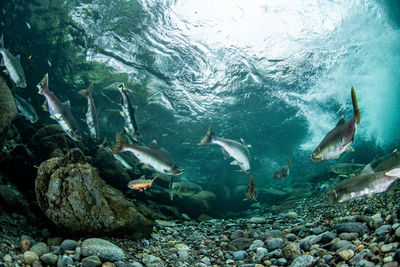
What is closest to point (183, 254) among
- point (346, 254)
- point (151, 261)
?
point (151, 261)

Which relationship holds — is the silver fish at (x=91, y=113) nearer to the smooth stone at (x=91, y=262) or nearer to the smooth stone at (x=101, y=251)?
the smooth stone at (x=101, y=251)

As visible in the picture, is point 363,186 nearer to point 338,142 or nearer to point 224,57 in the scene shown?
point 338,142

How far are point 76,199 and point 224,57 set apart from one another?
1166cm

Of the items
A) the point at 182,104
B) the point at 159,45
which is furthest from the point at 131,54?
the point at 182,104

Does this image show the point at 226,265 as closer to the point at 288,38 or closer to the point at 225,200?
the point at 288,38

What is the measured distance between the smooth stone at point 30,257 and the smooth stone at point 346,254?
12.9ft

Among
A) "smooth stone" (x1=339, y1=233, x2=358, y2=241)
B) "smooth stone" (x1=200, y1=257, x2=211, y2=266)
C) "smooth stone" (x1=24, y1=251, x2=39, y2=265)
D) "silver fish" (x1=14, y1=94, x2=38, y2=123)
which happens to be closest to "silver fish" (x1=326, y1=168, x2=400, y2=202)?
"smooth stone" (x1=339, y1=233, x2=358, y2=241)

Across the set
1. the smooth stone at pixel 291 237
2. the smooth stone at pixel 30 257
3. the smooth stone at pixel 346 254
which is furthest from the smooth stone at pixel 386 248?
the smooth stone at pixel 30 257

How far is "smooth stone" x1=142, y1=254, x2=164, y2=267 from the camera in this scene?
3.30 metres

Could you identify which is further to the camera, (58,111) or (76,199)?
(58,111)

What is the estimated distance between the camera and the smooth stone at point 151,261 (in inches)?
130

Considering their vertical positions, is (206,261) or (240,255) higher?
(240,255)

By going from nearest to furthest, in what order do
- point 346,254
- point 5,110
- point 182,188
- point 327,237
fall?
point 346,254
point 327,237
point 5,110
point 182,188

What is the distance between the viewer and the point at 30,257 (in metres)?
2.71
